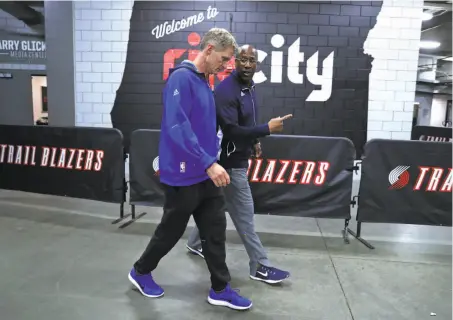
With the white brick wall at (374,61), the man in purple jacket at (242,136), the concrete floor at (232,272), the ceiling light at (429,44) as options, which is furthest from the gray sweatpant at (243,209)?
the ceiling light at (429,44)

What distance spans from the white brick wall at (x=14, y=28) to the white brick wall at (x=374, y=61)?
2377 millimetres

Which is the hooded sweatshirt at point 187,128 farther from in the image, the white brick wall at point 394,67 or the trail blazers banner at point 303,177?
the white brick wall at point 394,67

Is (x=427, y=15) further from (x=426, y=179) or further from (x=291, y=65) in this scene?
(x=426, y=179)

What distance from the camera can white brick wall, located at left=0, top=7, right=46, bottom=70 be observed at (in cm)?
811

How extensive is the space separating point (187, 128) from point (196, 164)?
0.25 metres

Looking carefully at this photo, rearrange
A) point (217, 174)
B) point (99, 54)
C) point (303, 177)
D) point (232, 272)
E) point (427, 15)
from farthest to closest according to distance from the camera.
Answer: point (427, 15), point (99, 54), point (303, 177), point (232, 272), point (217, 174)

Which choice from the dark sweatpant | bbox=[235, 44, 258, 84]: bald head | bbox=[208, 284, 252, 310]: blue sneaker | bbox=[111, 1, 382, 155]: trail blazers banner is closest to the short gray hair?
bbox=[235, 44, 258, 84]: bald head

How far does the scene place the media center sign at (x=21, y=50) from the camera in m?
8.25

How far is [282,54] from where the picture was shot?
253 inches

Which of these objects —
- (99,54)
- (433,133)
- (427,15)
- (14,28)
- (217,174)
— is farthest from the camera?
(433,133)

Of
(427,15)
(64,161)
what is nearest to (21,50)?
(64,161)

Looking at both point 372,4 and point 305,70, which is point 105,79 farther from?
point 372,4

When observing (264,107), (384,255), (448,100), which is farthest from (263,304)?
(448,100)

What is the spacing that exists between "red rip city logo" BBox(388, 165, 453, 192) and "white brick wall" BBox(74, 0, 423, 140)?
267cm
